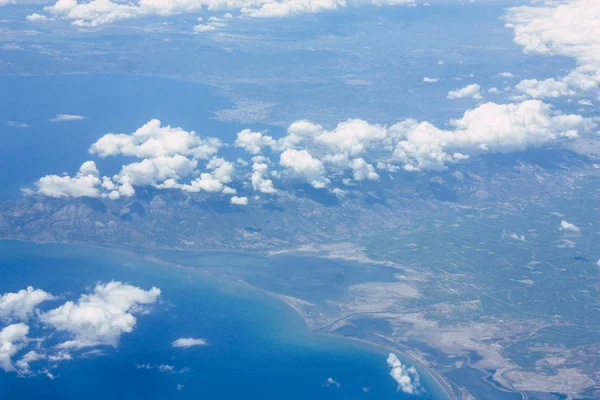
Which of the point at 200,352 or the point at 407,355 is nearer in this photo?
Answer: the point at 200,352

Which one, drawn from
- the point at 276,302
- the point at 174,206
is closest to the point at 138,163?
the point at 174,206

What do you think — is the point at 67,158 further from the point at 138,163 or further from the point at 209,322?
the point at 209,322

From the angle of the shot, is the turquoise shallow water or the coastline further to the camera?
the coastline

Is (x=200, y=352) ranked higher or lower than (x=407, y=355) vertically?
higher

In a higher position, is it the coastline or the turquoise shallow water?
the turquoise shallow water

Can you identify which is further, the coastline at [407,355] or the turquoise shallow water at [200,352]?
the coastline at [407,355]

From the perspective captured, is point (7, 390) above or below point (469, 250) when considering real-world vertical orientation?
above

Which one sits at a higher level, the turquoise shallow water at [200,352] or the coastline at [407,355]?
the turquoise shallow water at [200,352]

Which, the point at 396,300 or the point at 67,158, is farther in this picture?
the point at 67,158
